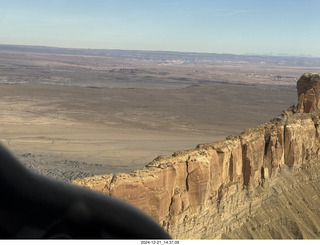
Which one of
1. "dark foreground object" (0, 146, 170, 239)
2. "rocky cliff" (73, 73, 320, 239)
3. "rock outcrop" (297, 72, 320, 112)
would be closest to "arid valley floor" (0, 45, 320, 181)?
"rocky cliff" (73, 73, 320, 239)

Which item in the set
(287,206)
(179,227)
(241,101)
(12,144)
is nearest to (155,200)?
(179,227)

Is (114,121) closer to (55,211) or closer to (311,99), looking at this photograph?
(311,99)

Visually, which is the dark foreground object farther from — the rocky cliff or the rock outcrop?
the rock outcrop

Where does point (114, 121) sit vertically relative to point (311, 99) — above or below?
below

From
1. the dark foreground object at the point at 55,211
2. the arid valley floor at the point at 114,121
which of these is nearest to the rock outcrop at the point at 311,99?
the arid valley floor at the point at 114,121

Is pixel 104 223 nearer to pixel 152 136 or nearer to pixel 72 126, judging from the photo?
pixel 152 136

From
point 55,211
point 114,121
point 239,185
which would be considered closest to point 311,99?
point 239,185
